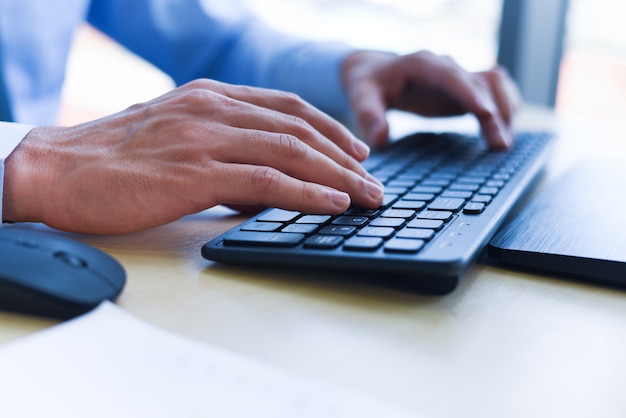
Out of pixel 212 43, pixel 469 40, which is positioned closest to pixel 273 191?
pixel 212 43

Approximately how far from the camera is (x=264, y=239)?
419 mm

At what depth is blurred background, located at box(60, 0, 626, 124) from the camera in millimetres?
1416

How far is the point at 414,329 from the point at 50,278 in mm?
187

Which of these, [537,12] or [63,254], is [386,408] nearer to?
[63,254]

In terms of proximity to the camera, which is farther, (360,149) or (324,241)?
(360,149)

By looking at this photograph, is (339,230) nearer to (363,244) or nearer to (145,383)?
(363,244)

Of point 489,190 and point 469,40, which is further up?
point 489,190

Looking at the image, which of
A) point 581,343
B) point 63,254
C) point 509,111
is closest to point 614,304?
point 581,343

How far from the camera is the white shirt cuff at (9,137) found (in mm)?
473

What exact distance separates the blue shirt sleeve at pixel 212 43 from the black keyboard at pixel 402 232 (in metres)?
0.46

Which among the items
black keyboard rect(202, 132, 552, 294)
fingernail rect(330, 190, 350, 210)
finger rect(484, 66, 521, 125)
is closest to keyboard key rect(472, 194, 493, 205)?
black keyboard rect(202, 132, 552, 294)

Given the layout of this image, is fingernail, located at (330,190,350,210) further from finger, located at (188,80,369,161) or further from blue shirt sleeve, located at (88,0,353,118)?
blue shirt sleeve, located at (88,0,353,118)

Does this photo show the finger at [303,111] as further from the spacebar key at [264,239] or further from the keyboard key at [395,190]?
the spacebar key at [264,239]

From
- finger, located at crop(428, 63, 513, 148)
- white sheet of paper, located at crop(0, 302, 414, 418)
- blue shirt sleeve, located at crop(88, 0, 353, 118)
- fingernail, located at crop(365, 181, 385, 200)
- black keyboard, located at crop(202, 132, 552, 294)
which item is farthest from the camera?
blue shirt sleeve, located at crop(88, 0, 353, 118)
